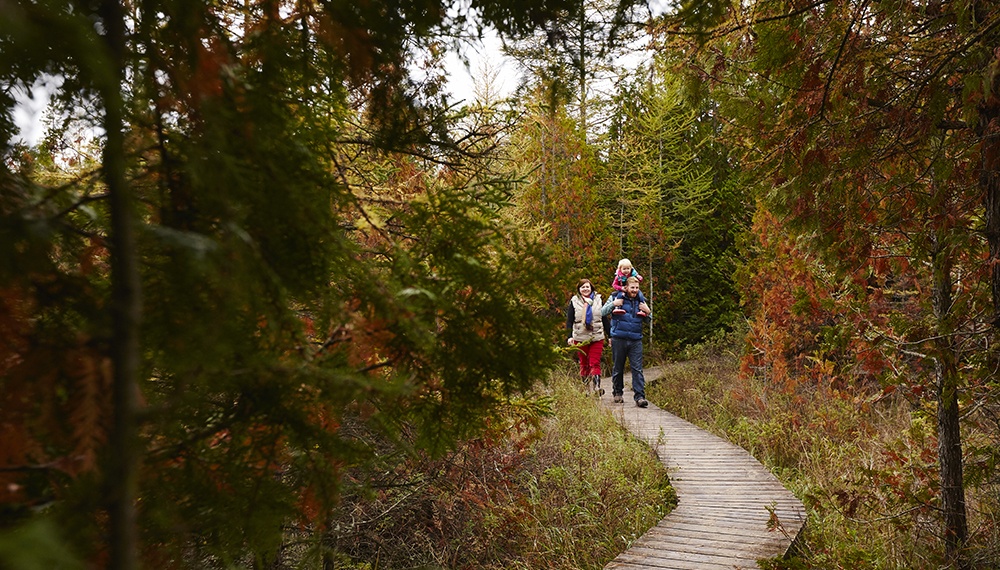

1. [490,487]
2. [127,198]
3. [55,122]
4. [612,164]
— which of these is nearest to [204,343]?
[127,198]

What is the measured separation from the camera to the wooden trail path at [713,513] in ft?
13.7

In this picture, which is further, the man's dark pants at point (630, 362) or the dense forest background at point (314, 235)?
the man's dark pants at point (630, 362)

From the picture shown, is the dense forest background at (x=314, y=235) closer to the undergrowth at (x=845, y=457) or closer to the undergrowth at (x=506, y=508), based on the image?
the undergrowth at (x=845, y=457)

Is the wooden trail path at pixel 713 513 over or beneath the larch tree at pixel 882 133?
beneath

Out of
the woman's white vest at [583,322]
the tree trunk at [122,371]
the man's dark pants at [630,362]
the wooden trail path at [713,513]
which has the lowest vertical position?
the wooden trail path at [713,513]

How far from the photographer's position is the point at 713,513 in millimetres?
5051

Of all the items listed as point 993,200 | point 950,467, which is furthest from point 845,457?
point 993,200

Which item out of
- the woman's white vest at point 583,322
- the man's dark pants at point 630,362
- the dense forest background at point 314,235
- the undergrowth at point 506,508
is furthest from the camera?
the woman's white vest at point 583,322

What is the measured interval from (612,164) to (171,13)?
15.9m

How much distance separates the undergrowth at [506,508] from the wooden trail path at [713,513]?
0.38m

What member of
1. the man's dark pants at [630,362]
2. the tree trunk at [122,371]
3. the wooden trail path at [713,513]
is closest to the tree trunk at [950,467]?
the wooden trail path at [713,513]

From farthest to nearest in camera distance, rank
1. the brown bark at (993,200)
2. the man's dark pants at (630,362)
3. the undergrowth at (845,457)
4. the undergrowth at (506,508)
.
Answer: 1. the man's dark pants at (630,362)
2. the undergrowth at (506,508)
3. the undergrowth at (845,457)
4. the brown bark at (993,200)

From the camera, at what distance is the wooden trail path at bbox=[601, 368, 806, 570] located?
4.18 m

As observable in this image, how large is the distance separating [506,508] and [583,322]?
5531mm
